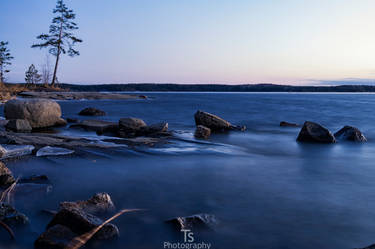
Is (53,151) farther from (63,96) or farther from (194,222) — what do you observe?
(63,96)

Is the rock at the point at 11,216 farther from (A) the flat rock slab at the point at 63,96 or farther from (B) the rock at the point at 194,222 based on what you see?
(A) the flat rock slab at the point at 63,96

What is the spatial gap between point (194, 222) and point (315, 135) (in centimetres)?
820

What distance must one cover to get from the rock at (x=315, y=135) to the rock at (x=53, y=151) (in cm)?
749

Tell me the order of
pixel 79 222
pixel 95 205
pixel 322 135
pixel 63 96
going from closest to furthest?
pixel 79 222 < pixel 95 205 < pixel 322 135 < pixel 63 96

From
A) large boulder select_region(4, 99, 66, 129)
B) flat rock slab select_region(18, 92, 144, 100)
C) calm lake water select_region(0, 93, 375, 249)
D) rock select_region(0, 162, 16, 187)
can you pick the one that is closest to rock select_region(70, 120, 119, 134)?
large boulder select_region(4, 99, 66, 129)

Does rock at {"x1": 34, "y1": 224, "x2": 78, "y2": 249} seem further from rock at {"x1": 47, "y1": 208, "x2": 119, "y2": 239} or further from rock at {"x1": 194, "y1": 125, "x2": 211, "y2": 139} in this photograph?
rock at {"x1": 194, "y1": 125, "x2": 211, "y2": 139}

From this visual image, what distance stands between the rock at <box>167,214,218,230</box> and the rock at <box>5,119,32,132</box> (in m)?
9.08

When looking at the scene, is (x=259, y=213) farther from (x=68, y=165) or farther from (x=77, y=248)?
(x=68, y=165)

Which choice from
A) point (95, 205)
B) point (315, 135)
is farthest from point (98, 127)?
point (95, 205)

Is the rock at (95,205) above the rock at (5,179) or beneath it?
beneath

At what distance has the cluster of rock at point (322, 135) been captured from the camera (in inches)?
420

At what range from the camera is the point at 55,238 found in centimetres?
318

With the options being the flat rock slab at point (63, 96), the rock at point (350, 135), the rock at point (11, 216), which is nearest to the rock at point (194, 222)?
the rock at point (11, 216)

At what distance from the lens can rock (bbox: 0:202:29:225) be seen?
3.57 m
